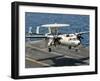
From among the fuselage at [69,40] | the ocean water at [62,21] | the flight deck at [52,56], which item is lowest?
the flight deck at [52,56]

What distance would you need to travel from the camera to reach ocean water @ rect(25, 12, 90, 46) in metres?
1.73

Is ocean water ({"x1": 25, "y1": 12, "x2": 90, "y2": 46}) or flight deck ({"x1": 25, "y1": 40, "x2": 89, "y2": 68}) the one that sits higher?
ocean water ({"x1": 25, "y1": 12, "x2": 90, "y2": 46})

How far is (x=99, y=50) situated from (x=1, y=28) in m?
0.65

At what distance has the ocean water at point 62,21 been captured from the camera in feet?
5.66

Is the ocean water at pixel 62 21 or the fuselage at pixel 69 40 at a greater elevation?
the ocean water at pixel 62 21

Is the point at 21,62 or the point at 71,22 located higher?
the point at 71,22

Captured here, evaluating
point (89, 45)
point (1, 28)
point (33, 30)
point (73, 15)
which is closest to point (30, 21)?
point (33, 30)

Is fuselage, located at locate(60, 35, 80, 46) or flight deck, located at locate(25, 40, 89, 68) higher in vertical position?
fuselage, located at locate(60, 35, 80, 46)

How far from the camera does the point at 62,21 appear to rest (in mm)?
1805

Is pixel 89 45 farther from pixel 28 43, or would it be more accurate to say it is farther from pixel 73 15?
pixel 28 43

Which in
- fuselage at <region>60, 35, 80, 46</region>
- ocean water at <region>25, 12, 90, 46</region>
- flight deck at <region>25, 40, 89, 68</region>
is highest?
ocean water at <region>25, 12, 90, 46</region>

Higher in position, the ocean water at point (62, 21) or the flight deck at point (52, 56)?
the ocean water at point (62, 21)

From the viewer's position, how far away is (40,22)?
1745 millimetres

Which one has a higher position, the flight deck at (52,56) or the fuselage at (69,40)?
the fuselage at (69,40)
